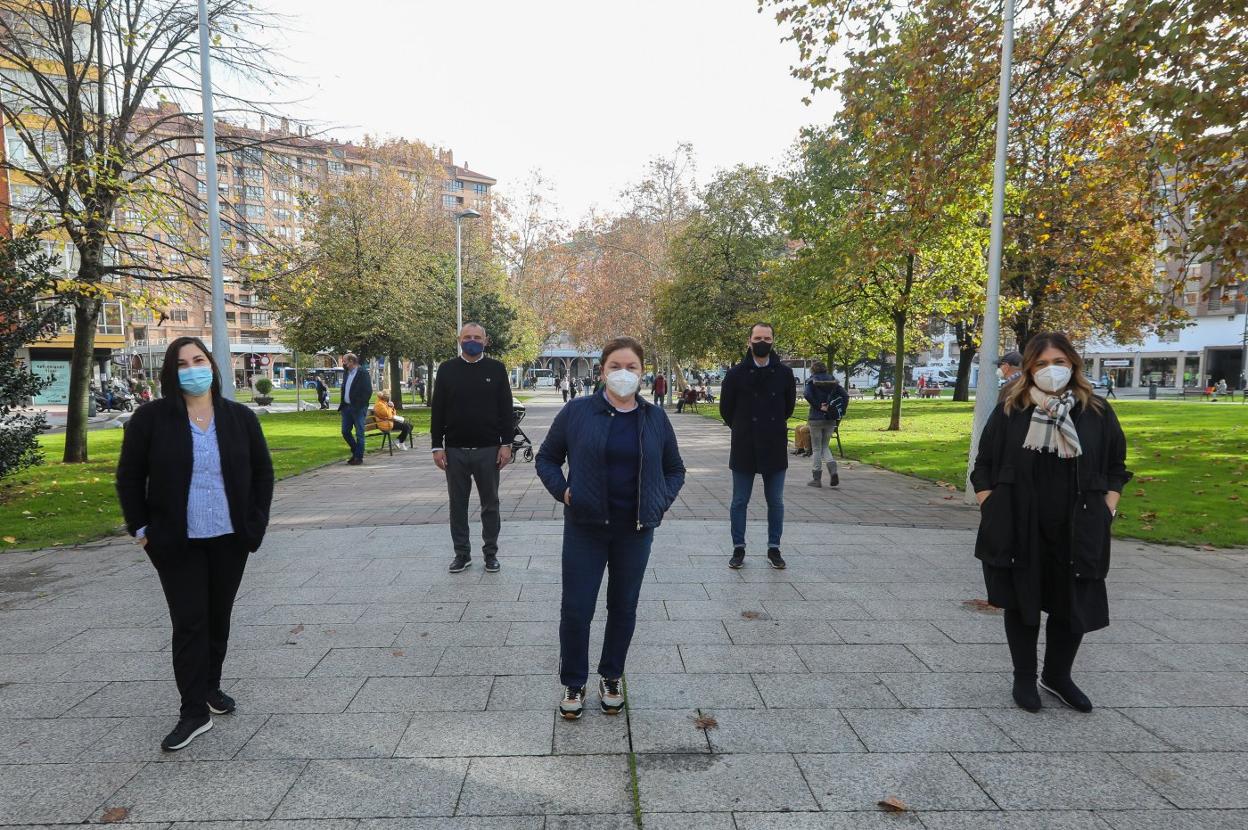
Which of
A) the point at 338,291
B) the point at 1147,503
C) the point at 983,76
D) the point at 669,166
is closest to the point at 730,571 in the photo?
the point at 1147,503

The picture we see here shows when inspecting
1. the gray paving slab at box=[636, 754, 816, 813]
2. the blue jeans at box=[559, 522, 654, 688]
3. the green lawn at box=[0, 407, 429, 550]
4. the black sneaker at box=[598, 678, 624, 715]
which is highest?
the blue jeans at box=[559, 522, 654, 688]

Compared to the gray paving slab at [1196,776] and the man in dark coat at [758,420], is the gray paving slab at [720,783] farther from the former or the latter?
the man in dark coat at [758,420]

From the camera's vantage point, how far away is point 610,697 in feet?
11.4

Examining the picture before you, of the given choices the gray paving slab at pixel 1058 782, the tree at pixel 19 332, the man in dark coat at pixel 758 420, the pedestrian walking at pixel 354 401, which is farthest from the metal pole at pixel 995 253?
the tree at pixel 19 332

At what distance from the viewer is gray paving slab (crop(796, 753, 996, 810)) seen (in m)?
2.76

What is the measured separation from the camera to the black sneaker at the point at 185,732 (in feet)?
10.4

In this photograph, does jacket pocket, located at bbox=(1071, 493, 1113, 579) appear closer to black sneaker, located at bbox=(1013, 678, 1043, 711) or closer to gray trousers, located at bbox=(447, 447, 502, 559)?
black sneaker, located at bbox=(1013, 678, 1043, 711)

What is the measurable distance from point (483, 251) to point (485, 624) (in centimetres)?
3662

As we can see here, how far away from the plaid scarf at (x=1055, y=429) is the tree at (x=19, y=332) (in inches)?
448

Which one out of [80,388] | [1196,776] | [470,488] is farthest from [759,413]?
[80,388]

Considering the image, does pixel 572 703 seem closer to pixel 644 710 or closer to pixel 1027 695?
pixel 644 710

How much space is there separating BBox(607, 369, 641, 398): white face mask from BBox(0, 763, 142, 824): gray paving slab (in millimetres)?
2573

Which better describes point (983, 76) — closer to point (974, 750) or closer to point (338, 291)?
point (974, 750)

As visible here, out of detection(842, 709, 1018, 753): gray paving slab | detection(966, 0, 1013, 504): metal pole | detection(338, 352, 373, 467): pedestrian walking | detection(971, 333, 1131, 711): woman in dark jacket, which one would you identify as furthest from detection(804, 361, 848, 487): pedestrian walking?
detection(338, 352, 373, 467): pedestrian walking
